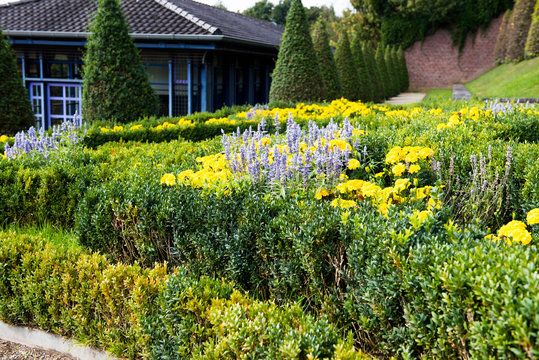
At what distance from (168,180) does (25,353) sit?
1627 mm

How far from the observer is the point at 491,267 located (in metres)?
2.20

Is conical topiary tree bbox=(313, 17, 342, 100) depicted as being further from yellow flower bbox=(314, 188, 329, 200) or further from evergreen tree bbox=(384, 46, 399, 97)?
evergreen tree bbox=(384, 46, 399, 97)

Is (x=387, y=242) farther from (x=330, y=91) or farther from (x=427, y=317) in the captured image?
(x=330, y=91)

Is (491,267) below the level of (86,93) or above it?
below

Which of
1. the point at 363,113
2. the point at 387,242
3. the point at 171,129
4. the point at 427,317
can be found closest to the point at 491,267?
the point at 427,317

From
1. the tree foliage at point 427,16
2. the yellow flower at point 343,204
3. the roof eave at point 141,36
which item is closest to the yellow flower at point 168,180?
the yellow flower at point 343,204

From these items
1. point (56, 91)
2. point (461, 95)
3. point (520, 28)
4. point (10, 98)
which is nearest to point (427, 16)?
point (520, 28)

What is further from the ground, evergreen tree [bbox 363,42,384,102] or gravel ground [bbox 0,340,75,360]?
evergreen tree [bbox 363,42,384,102]

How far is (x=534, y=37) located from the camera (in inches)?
1032

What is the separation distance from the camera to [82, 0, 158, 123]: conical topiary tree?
10094 millimetres

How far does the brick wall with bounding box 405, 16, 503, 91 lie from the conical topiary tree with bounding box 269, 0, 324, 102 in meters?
34.4

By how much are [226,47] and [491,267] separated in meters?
13.2

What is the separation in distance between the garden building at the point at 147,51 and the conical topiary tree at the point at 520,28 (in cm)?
2334

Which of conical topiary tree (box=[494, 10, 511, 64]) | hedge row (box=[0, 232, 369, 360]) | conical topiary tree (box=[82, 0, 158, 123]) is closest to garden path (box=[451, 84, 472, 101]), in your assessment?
conical topiary tree (box=[82, 0, 158, 123])
